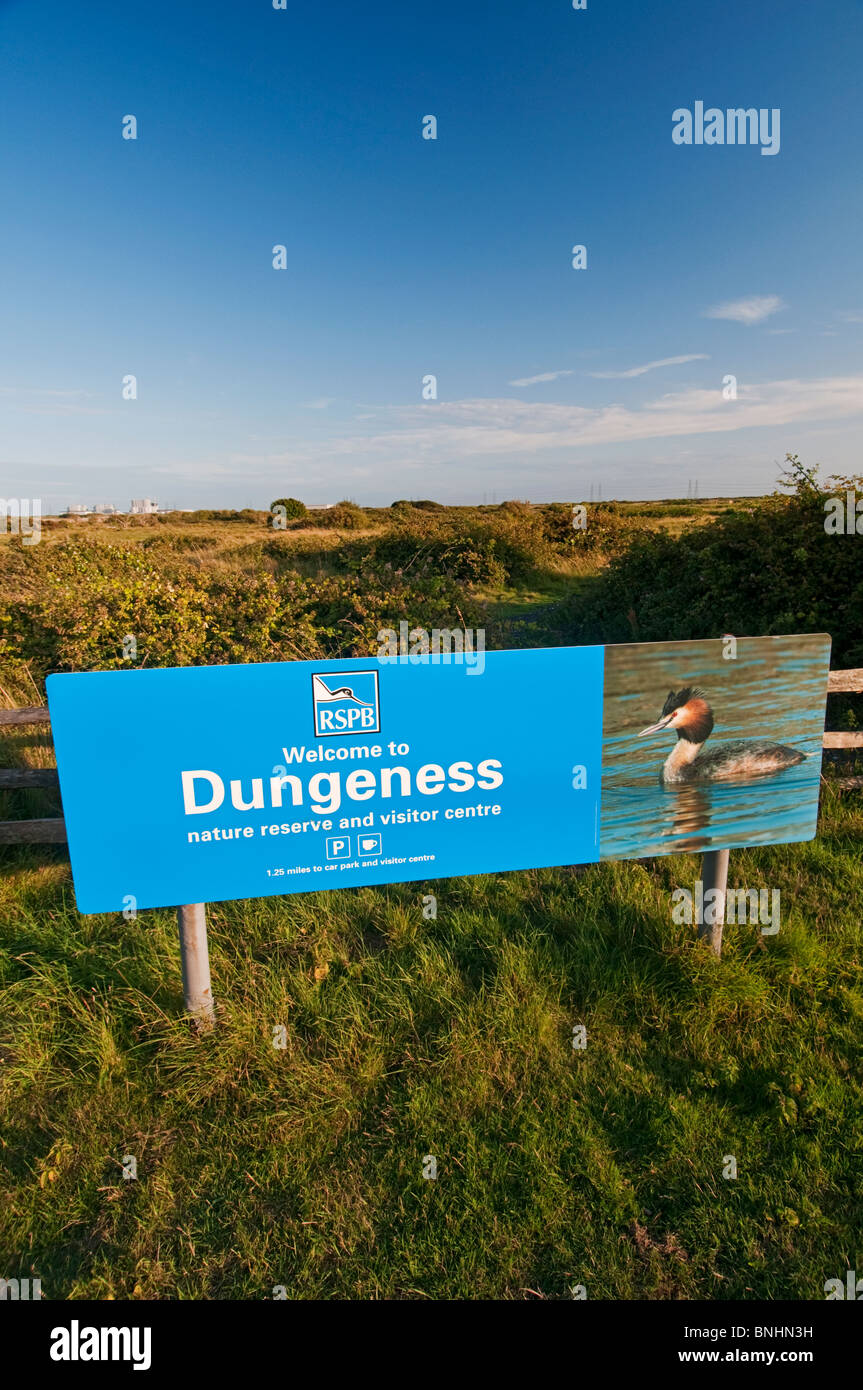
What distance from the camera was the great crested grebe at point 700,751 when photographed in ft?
10.3

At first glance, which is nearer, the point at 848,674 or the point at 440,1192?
the point at 440,1192

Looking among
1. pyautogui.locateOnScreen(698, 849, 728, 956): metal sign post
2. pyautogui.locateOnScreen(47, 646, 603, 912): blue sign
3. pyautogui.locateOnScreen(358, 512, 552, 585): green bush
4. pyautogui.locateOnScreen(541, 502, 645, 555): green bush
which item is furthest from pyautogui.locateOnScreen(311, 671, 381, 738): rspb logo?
pyautogui.locateOnScreen(541, 502, 645, 555): green bush

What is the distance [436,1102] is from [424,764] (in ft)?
4.45

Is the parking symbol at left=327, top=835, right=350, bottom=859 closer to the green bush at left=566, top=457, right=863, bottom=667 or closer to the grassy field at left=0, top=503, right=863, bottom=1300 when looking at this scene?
the grassy field at left=0, top=503, right=863, bottom=1300

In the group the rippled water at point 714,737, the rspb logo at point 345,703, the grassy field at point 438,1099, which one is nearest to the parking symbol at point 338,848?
the rspb logo at point 345,703

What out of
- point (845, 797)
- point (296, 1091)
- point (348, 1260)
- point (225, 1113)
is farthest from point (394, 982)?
point (845, 797)

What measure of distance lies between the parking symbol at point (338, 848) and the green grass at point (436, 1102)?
811 millimetres

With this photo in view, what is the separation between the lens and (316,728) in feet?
9.01

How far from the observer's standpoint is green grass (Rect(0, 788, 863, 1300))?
2203mm

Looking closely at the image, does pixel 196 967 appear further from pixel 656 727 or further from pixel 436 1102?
pixel 656 727

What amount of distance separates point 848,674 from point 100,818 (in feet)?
14.7

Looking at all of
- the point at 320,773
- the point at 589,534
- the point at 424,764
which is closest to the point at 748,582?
the point at 424,764

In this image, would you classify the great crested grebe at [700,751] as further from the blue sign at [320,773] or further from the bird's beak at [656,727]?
the blue sign at [320,773]
